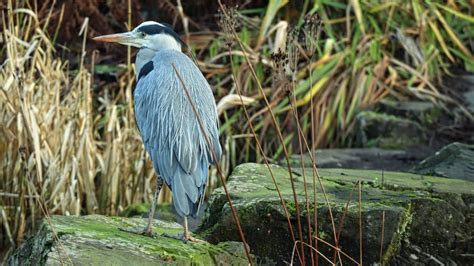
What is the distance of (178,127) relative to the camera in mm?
3869

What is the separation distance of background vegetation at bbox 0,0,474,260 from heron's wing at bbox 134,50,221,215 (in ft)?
4.47

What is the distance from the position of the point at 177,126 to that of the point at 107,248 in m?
0.69

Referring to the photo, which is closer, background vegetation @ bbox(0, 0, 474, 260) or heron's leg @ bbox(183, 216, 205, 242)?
heron's leg @ bbox(183, 216, 205, 242)

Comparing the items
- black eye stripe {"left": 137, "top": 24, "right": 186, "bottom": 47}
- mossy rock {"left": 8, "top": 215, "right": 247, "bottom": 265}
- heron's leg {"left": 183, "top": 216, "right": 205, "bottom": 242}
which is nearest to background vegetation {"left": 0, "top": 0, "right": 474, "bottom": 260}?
black eye stripe {"left": 137, "top": 24, "right": 186, "bottom": 47}

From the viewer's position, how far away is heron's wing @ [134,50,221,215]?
373 cm

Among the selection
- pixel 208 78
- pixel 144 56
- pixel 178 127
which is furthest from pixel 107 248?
pixel 208 78

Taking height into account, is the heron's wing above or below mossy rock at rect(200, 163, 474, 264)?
above

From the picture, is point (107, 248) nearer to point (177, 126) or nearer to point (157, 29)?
point (177, 126)

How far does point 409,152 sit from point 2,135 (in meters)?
2.66

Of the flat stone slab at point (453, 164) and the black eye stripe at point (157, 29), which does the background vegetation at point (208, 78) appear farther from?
the flat stone slab at point (453, 164)

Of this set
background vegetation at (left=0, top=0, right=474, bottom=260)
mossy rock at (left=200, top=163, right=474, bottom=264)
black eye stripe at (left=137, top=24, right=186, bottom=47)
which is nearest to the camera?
mossy rock at (left=200, top=163, right=474, bottom=264)

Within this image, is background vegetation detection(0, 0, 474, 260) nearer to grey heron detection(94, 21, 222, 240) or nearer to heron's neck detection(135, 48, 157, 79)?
heron's neck detection(135, 48, 157, 79)

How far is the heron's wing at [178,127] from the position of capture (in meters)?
3.73

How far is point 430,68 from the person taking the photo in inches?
306
